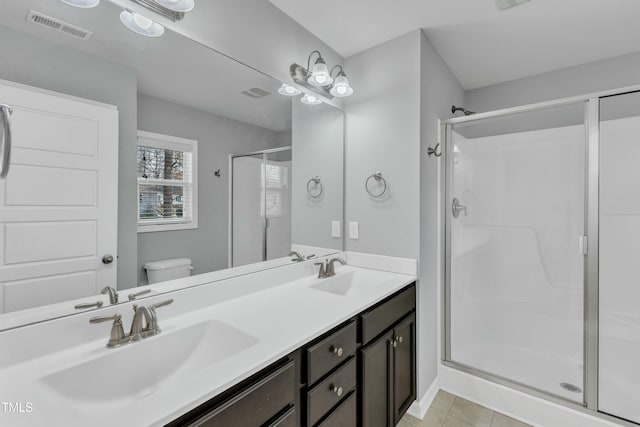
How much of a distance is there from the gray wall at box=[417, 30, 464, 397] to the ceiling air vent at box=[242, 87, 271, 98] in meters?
0.99

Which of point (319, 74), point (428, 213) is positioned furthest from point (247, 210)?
point (428, 213)

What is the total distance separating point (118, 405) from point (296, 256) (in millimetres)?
1157

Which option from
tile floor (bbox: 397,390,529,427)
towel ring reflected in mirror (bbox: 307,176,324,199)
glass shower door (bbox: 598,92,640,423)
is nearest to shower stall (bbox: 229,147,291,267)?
towel ring reflected in mirror (bbox: 307,176,324,199)

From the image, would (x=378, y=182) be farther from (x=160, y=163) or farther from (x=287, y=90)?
(x=160, y=163)

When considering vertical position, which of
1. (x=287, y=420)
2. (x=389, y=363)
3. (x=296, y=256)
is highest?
(x=296, y=256)

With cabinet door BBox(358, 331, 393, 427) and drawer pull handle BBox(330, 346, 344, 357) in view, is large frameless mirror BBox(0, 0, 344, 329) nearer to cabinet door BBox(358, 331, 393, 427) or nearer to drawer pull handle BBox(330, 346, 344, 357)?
drawer pull handle BBox(330, 346, 344, 357)

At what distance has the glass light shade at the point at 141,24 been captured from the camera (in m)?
1.08

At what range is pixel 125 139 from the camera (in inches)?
43.0

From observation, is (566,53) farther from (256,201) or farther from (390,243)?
(256,201)

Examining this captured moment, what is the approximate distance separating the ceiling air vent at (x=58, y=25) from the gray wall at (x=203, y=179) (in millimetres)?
233

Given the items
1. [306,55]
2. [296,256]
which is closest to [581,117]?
[306,55]

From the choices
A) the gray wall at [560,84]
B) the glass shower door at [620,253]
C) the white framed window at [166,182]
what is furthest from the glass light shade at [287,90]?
the gray wall at [560,84]

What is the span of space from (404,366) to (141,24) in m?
2.08

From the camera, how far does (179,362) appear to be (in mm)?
1038
